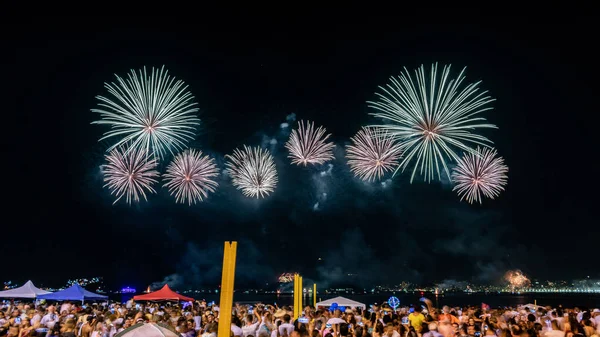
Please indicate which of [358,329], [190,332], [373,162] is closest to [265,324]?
[190,332]

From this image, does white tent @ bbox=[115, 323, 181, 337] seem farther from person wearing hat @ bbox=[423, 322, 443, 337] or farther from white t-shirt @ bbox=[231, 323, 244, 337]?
person wearing hat @ bbox=[423, 322, 443, 337]

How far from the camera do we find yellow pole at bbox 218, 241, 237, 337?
29.6 ft

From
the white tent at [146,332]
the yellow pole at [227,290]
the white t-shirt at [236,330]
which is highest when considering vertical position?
the yellow pole at [227,290]

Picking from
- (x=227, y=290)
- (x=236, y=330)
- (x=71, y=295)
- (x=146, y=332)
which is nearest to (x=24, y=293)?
(x=71, y=295)

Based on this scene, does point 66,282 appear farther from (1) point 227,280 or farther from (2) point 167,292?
(1) point 227,280

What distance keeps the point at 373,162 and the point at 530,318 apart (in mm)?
13690

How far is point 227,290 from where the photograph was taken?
29.9ft

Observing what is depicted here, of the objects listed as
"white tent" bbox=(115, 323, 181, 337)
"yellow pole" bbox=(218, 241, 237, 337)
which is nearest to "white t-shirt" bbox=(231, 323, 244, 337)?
"yellow pole" bbox=(218, 241, 237, 337)

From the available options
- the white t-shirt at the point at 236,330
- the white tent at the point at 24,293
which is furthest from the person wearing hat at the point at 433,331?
the white tent at the point at 24,293

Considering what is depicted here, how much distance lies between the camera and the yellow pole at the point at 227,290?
903 cm

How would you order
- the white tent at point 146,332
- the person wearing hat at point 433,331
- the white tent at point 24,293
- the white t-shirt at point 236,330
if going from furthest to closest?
the white tent at point 24,293
the white t-shirt at point 236,330
the person wearing hat at point 433,331
the white tent at point 146,332

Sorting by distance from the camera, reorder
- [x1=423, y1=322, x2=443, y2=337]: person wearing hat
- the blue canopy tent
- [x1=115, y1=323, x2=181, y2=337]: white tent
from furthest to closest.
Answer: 1. the blue canopy tent
2. [x1=423, y1=322, x2=443, y2=337]: person wearing hat
3. [x1=115, y1=323, x2=181, y2=337]: white tent

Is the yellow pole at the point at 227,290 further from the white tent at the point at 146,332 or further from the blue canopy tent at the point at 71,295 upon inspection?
the blue canopy tent at the point at 71,295

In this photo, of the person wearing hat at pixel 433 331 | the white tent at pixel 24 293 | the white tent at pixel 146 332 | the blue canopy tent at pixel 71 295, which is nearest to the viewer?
the white tent at pixel 146 332
